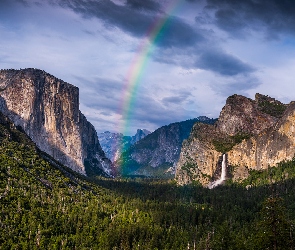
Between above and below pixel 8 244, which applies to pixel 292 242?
above

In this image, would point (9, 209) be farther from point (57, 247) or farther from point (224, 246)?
point (224, 246)

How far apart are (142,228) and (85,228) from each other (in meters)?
27.9

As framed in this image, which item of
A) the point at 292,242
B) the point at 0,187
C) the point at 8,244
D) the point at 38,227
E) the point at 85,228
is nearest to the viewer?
the point at 292,242

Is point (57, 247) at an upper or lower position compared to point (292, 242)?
lower

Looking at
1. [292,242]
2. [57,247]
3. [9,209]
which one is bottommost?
[57,247]

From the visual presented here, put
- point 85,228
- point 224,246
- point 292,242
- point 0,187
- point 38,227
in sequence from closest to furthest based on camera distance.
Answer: point 292,242, point 224,246, point 38,227, point 85,228, point 0,187

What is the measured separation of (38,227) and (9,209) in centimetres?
1922

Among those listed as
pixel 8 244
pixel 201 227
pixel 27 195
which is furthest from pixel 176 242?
pixel 27 195

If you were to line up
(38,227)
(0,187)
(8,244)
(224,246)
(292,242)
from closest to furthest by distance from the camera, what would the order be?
1. (292,242)
2. (224,246)
3. (8,244)
4. (38,227)
5. (0,187)

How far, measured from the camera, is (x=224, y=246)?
94.9 meters

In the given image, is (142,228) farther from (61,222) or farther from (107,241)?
(61,222)

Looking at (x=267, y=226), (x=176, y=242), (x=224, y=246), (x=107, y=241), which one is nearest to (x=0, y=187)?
(x=107, y=241)

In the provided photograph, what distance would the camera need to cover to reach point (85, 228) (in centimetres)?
17588

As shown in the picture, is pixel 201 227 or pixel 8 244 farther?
pixel 201 227
